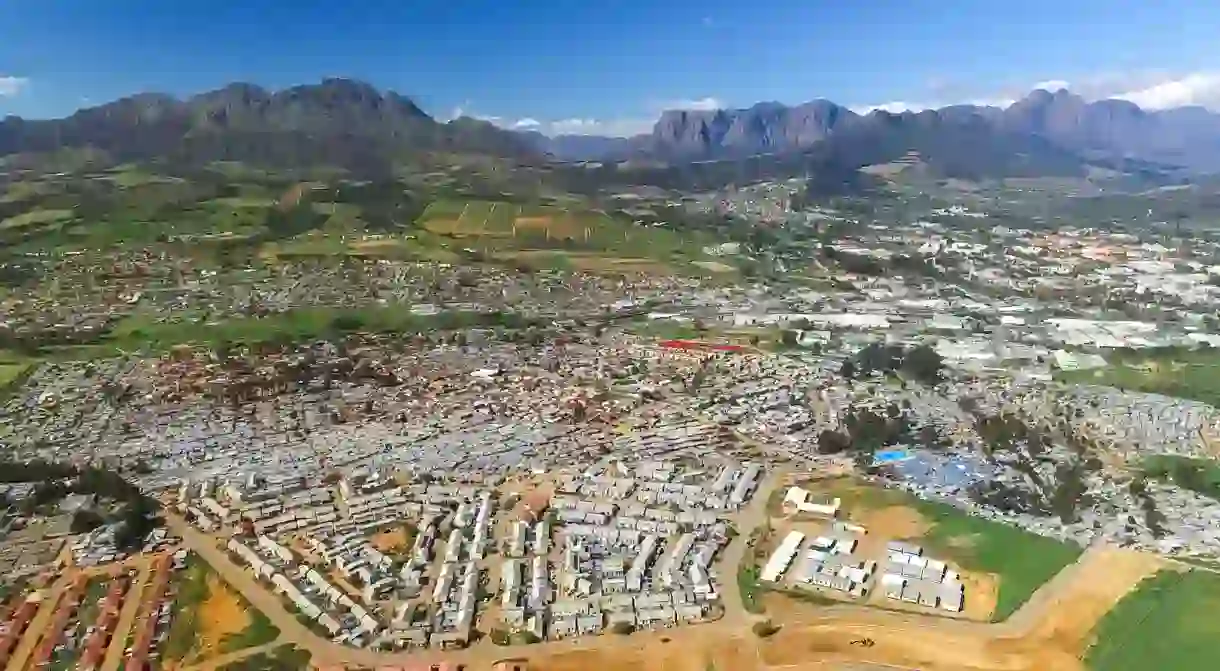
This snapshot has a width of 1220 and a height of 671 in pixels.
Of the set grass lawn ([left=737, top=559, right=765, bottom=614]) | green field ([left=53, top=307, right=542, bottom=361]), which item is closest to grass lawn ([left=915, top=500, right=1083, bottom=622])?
grass lawn ([left=737, top=559, right=765, bottom=614])

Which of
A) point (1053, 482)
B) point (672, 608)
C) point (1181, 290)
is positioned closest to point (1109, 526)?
point (1053, 482)

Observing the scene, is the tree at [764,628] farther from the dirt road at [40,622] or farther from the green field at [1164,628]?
the dirt road at [40,622]

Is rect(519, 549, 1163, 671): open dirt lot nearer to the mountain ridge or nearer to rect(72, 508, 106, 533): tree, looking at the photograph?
rect(72, 508, 106, 533): tree

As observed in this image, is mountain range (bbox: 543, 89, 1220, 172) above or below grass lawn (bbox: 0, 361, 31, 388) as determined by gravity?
above

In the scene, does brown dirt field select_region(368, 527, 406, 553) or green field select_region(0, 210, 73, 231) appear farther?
green field select_region(0, 210, 73, 231)

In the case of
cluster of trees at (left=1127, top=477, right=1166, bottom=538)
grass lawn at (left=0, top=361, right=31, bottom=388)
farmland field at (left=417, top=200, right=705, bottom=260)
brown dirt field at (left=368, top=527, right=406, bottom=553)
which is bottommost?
brown dirt field at (left=368, top=527, right=406, bottom=553)
